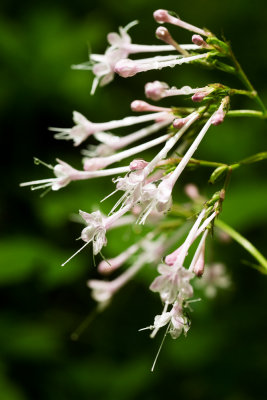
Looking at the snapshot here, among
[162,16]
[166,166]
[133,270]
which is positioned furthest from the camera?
[133,270]

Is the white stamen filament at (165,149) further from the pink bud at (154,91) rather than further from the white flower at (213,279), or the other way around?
the white flower at (213,279)

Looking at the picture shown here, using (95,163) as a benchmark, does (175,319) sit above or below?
below

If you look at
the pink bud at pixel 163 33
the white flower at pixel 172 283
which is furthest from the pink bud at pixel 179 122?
the white flower at pixel 172 283

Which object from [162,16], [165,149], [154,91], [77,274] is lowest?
[165,149]

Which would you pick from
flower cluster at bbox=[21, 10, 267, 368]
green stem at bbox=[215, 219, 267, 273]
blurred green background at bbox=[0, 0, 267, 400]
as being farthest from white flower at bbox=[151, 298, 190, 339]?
blurred green background at bbox=[0, 0, 267, 400]

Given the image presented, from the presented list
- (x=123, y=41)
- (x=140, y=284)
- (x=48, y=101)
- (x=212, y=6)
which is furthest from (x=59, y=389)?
(x=212, y=6)

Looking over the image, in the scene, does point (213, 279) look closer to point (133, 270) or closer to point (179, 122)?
point (133, 270)

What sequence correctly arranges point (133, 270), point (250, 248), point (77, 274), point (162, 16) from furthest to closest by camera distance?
point (77, 274), point (133, 270), point (250, 248), point (162, 16)

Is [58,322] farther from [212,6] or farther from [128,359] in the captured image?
[212,6]

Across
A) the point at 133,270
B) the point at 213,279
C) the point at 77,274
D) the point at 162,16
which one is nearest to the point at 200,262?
the point at 162,16

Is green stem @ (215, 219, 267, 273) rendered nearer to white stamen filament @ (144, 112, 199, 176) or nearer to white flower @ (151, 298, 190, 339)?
white flower @ (151, 298, 190, 339)
